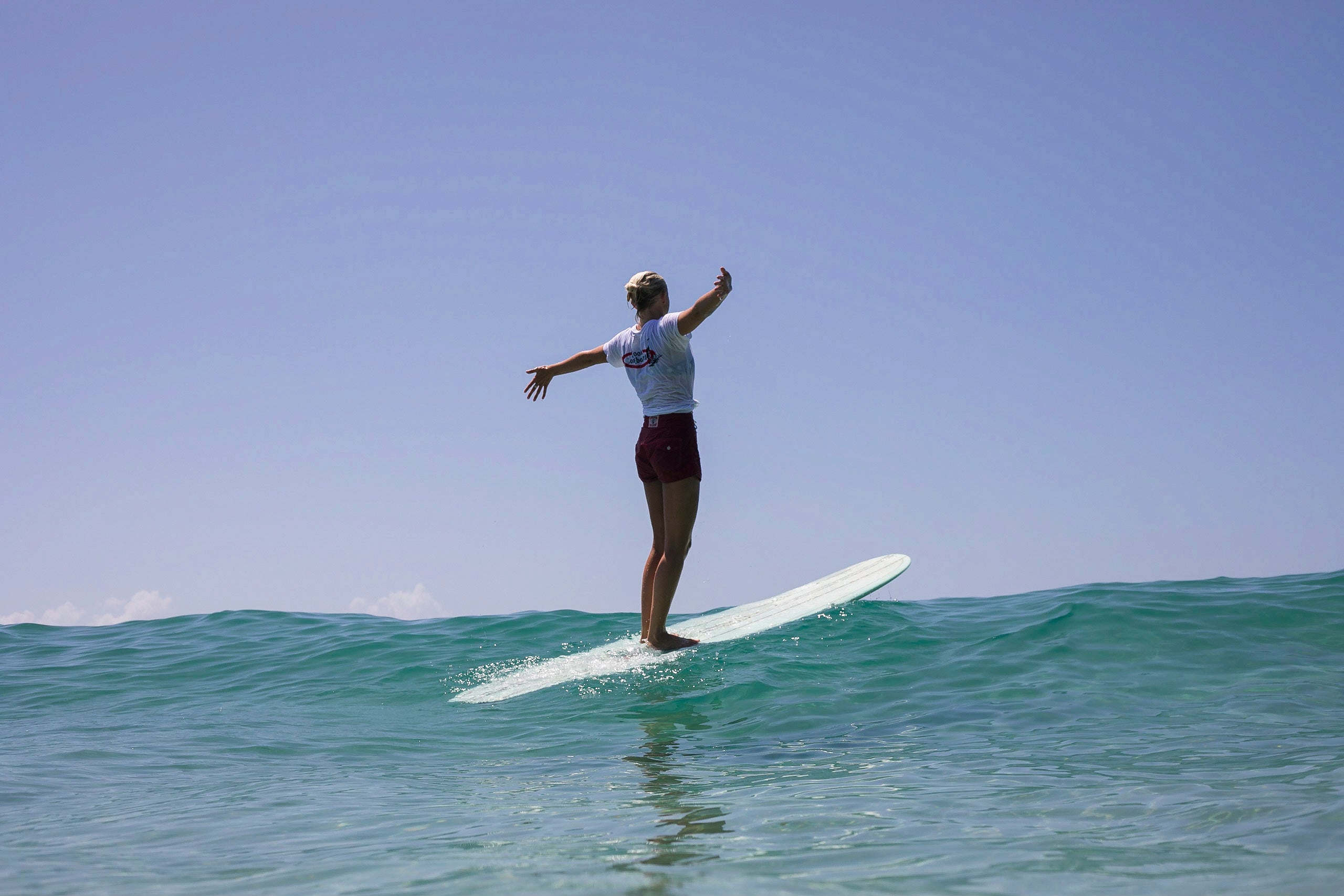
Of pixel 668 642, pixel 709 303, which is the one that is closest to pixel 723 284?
pixel 709 303

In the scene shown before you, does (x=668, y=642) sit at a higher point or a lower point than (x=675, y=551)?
lower

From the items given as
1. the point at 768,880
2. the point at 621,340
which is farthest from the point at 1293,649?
the point at 768,880

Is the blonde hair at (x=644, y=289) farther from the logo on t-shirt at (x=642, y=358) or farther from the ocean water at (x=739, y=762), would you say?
the ocean water at (x=739, y=762)

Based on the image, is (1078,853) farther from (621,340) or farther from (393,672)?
(393,672)

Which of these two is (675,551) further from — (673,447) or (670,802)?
(670,802)

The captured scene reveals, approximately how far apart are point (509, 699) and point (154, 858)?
3282 millimetres

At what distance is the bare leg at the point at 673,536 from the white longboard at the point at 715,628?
43cm

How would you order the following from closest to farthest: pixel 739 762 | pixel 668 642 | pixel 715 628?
pixel 739 762 → pixel 668 642 → pixel 715 628

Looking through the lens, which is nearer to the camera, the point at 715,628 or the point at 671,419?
the point at 671,419

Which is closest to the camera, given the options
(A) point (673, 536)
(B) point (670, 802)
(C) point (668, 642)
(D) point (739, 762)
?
(B) point (670, 802)

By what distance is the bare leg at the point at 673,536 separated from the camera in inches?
253

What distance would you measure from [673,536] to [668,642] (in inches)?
34.1

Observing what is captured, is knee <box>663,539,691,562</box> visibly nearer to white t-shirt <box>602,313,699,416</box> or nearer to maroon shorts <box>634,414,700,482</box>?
maroon shorts <box>634,414,700,482</box>

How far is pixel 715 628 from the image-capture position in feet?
25.1
